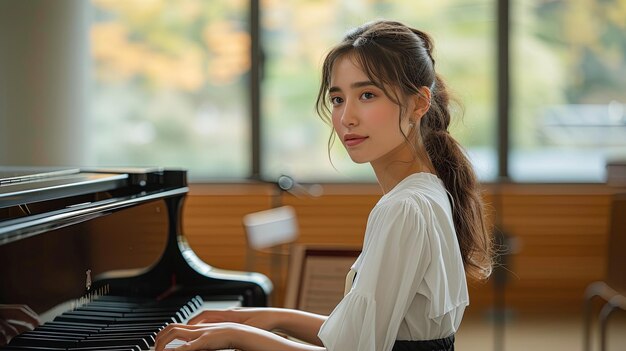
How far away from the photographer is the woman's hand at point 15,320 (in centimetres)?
155

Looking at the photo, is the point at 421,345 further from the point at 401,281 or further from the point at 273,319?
the point at 273,319

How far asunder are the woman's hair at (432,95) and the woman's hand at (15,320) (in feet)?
2.42

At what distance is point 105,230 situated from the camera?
2.01 metres

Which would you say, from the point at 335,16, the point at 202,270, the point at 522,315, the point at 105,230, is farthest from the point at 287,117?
the point at 105,230

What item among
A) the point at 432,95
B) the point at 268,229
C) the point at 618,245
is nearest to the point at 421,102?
the point at 432,95

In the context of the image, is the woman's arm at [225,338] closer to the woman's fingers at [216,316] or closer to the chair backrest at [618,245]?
the woman's fingers at [216,316]

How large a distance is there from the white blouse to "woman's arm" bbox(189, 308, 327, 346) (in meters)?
0.30

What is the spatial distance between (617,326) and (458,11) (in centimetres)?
236

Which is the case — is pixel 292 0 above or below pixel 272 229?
above

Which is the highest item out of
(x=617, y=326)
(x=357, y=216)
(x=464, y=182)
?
(x=464, y=182)

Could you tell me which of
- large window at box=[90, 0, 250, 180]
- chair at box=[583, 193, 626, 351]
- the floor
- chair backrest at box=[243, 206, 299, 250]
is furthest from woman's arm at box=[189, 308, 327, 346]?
large window at box=[90, 0, 250, 180]

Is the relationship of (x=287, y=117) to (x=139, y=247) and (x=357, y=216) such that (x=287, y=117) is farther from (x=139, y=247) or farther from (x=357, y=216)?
(x=139, y=247)

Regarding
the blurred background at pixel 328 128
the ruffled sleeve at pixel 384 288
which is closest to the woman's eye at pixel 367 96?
the ruffled sleeve at pixel 384 288

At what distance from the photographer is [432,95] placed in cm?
195
